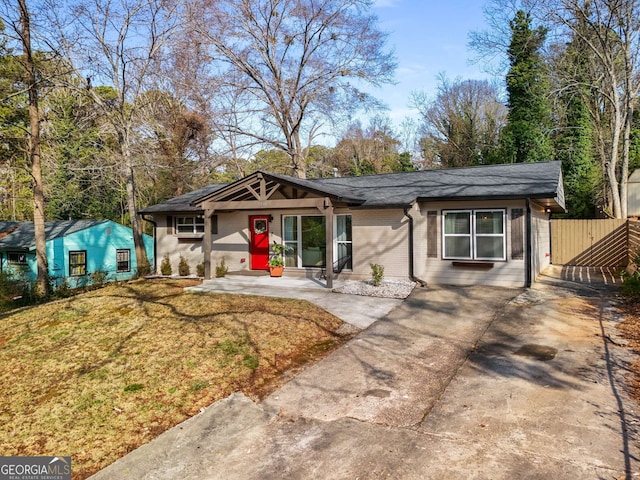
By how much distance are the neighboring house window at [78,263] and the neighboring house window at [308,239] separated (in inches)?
485

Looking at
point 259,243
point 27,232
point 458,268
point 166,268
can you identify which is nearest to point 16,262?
point 27,232

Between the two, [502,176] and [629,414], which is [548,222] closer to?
[502,176]

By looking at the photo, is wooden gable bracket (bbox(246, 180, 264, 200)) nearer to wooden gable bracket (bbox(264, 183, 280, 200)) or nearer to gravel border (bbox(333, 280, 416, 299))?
wooden gable bracket (bbox(264, 183, 280, 200))

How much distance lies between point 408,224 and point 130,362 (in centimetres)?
788

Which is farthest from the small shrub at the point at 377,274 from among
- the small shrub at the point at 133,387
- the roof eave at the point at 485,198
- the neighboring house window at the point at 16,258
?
the neighboring house window at the point at 16,258

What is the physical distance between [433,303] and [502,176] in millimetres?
5595

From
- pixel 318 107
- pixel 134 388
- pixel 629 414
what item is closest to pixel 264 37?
pixel 318 107

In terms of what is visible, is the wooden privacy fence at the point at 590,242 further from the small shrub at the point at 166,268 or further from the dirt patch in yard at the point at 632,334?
the small shrub at the point at 166,268

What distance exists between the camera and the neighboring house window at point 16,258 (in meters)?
19.4

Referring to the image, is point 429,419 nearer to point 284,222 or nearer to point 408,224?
point 408,224

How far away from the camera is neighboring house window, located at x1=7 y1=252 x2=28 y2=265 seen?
19.4 meters

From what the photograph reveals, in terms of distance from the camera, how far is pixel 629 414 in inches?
162

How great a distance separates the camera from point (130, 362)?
5.97 metres
